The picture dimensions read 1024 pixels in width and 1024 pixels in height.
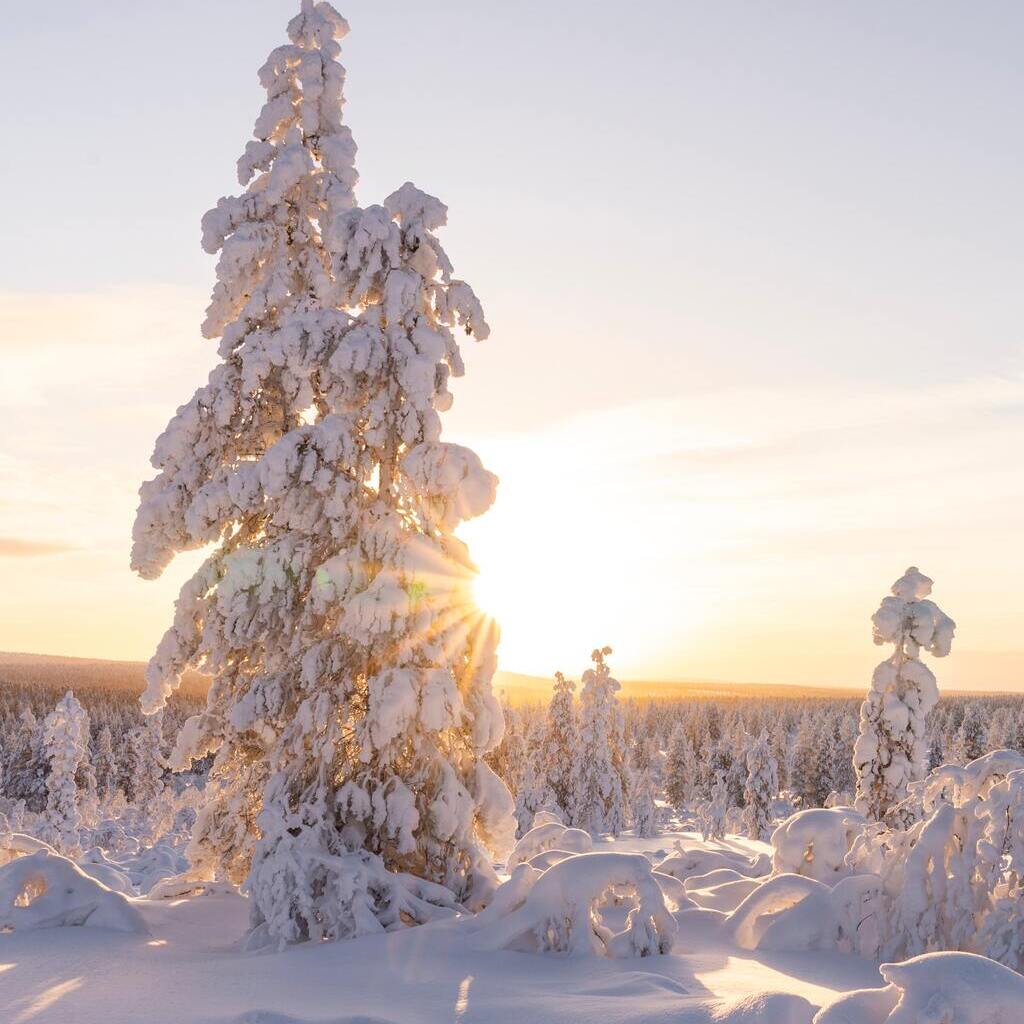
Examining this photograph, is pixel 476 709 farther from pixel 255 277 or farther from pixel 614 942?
pixel 255 277

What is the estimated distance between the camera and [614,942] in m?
8.58

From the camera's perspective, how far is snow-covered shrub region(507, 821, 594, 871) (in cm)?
1263

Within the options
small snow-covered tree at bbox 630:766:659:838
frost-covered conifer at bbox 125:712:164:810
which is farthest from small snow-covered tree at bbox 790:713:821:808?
frost-covered conifer at bbox 125:712:164:810

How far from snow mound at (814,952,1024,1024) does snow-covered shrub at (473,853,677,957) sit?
271 centimetres

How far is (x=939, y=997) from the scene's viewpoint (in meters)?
5.82

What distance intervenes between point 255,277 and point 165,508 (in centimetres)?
339

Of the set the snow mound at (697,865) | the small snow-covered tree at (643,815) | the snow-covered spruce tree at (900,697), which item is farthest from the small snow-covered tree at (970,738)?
the snow mound at (697,865)

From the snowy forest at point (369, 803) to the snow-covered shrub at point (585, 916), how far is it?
27 mm

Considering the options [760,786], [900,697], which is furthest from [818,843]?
[760,786]

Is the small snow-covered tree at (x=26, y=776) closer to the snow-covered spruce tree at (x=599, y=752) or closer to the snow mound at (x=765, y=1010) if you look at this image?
the snow-covered spruce tree at (x=599, y=752)

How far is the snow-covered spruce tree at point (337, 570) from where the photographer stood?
11.1 meters

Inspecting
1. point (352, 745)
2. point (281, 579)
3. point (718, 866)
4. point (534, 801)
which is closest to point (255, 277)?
point (281, 579)

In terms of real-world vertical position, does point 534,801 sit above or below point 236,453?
below

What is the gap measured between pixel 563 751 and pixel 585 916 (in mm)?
42617
